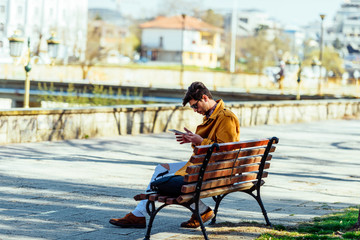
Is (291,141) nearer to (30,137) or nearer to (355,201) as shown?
(30,137)

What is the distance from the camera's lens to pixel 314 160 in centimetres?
1313

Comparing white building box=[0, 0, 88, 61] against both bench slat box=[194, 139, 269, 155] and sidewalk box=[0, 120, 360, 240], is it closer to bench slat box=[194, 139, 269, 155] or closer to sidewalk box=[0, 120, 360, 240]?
sidewalk box=[0, 120, 360, 240]

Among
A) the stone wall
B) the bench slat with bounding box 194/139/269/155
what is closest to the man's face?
the bench slat with bounding box 194/139/269/155

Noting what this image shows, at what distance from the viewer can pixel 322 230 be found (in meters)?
6.36

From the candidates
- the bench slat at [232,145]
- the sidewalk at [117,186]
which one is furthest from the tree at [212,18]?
the bench slat at [232,145]

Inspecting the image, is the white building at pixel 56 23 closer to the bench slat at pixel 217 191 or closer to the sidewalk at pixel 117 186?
the sidewalk at pixel 117 186

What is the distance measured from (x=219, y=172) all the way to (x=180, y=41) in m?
126

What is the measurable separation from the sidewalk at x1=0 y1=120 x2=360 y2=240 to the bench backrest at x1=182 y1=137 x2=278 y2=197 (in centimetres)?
47

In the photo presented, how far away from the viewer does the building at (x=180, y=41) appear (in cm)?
12850

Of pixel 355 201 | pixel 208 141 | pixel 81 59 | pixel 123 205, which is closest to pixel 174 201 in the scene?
pixel 208 141

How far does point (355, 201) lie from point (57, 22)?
84386 millimetres

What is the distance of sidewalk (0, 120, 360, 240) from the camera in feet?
21.3

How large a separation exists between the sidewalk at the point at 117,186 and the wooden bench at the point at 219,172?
38 cm

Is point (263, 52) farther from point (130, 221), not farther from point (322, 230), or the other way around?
point (130, 221)
